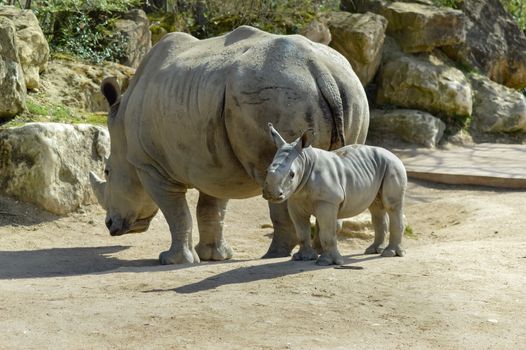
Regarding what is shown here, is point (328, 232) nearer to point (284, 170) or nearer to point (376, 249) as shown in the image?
point (284, 170)

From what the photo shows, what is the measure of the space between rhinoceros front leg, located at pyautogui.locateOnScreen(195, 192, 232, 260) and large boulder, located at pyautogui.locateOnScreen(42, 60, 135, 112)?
3883 mm

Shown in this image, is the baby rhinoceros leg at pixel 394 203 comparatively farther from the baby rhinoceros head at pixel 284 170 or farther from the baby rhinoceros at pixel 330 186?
the baby rhinoceros head at pixel 284 170

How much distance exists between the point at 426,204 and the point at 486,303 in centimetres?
650

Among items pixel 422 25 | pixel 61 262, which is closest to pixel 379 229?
pixel 61 262

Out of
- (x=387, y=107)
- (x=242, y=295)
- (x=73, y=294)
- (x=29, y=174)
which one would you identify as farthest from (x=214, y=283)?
(x=387, y=107)

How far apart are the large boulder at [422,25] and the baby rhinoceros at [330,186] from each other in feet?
32.3

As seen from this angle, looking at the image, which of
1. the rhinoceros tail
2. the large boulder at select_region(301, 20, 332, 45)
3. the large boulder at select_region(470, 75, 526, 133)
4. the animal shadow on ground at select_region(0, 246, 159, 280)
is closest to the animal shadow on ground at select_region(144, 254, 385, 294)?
the rhinoceros tail

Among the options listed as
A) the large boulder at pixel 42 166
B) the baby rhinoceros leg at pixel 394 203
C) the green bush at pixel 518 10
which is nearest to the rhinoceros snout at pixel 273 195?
the baby rhinoceros leg at pixel 394 203

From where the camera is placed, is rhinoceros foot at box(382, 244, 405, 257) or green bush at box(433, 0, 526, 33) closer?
rhinoceros foot at box(382, 244, 405, 257)

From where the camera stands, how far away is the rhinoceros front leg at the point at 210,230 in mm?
9617

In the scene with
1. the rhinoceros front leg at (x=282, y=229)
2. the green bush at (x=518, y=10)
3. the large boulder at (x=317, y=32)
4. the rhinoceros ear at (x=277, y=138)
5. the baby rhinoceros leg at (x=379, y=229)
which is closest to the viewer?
the rhinoceros ear at (x=277, y=138)

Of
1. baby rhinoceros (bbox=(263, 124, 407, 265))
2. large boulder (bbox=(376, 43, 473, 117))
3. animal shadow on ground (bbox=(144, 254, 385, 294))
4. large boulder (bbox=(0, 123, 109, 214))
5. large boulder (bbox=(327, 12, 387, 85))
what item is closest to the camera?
animal shadow on ground (bbox=(144, 254, 385, 294))

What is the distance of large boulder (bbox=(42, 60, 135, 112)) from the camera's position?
1286 cm

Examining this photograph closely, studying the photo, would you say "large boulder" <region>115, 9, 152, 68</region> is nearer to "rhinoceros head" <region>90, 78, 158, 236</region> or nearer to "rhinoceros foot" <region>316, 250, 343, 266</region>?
"rhinoceros head" <region>90, 78, 158, 236</region>
